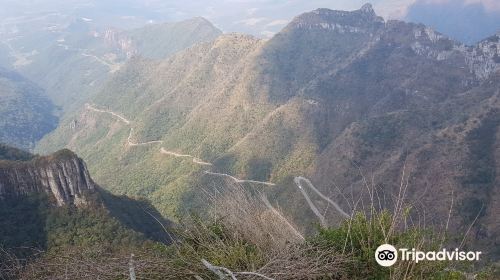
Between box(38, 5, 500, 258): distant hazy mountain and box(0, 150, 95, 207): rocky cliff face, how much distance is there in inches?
513

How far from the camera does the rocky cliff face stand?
146ft

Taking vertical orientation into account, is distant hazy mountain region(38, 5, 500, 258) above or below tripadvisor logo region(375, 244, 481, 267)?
below

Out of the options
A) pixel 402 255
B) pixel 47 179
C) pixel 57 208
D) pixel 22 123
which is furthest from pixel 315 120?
pixel 22 123

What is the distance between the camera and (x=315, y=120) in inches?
3602

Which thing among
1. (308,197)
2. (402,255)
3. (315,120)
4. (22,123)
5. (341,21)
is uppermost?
(341,21)

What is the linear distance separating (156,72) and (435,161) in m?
125

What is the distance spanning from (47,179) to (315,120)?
56529mm

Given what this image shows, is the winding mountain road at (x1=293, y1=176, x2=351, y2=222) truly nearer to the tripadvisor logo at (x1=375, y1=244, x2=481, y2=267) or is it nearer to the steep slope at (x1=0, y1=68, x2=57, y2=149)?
the tripadvisor logo at (x1=375, y1=244, x2=481, y2=267)

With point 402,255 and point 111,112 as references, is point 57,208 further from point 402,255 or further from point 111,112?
point 111,112

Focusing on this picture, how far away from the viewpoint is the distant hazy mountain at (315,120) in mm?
55781

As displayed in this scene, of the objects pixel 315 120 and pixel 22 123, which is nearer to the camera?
pixel 315 120

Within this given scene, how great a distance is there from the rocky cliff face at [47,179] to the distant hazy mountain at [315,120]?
513 inches


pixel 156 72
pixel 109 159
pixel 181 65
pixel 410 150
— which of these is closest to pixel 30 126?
pixel 156 72

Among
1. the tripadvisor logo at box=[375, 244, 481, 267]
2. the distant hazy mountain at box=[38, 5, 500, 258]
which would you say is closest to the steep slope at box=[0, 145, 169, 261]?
the distant hazy mountain at box=[38, 5, 500, 258]
